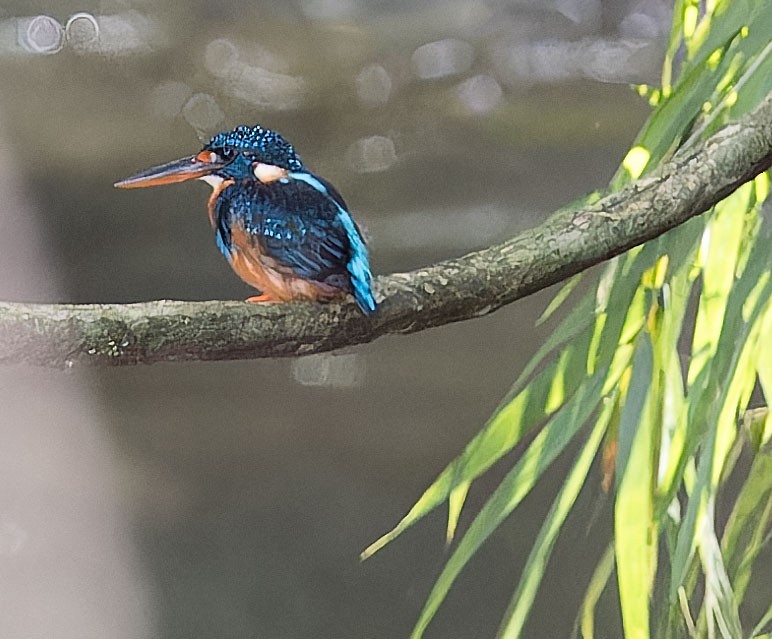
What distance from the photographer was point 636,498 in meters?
0.43

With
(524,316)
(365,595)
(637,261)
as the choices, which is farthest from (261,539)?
(637,261)

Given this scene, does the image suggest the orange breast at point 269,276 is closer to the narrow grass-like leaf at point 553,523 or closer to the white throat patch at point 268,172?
the white throat patch at point 268,172

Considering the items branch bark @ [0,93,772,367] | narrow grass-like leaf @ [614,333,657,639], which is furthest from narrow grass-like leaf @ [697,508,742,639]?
branch bark @ [0,93,772,367]

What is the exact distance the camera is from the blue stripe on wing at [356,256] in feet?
1.09

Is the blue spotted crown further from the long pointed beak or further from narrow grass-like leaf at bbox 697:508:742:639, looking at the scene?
narrow grass-like leaf at bbox 697:508:742:639

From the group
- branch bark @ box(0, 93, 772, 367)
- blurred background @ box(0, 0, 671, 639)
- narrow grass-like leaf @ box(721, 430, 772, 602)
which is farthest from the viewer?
blurred background @ box(0, 0, 671, 639)

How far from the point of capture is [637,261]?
17.0 inches

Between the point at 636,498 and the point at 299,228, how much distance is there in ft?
0.65

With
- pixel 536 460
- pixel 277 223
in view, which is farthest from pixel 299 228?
pixel 536 460

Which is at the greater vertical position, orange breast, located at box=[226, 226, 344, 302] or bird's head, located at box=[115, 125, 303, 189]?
bird's head, located at box=[115, 125, 303, 189]

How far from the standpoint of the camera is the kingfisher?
1.12 feet

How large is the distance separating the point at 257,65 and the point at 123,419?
0.34 meters

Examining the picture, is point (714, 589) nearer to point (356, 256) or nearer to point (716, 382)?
point (716, 382)

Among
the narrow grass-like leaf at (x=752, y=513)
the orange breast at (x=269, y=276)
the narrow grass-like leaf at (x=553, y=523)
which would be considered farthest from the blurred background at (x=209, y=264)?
the orange breast at (x=269, y=276)
